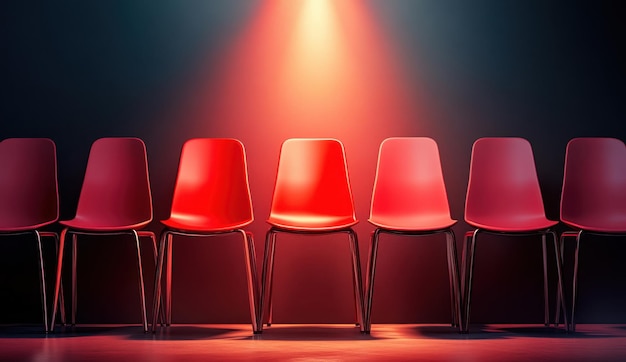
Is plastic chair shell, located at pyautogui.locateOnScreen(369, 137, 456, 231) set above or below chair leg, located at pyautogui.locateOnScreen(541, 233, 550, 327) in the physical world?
above

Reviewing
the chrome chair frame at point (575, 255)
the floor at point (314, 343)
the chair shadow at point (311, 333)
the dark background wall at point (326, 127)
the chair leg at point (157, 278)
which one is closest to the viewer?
the floor at point (314, 343)

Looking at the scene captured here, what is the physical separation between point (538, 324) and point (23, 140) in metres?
3.19

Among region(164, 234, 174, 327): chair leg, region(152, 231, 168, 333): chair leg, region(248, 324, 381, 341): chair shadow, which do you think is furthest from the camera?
region(164, 234, 174, 327): chair leg

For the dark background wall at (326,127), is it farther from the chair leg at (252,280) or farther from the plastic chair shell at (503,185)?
the chair leg at (252,280)

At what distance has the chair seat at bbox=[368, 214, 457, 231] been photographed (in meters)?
3.87

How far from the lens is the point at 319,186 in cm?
424

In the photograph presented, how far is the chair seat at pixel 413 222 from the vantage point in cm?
387

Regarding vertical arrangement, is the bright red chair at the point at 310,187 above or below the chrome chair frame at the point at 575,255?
above

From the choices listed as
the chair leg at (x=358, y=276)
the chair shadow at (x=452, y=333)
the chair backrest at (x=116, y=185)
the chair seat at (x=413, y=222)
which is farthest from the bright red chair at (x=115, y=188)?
the chair shadow at (x=452, y=333)

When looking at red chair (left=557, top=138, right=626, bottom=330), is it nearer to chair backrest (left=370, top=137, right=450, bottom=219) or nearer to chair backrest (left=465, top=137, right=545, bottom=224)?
chair backrest (left=465, top=137, right=545, bottom=224)

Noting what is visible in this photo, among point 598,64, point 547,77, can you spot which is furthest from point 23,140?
point 598,64

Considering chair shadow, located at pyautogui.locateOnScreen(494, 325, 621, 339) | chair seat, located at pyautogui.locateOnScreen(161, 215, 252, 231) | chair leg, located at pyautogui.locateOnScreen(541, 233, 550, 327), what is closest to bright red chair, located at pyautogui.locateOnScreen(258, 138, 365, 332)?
chair seat, located at pyautogui.locateOnScreen(161, 215, 252, 231)

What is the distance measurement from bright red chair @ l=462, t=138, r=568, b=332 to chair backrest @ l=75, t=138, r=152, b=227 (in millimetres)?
1840

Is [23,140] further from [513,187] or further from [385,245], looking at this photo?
[513,187]
